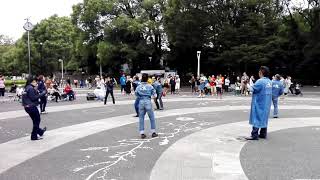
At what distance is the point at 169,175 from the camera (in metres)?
7.20

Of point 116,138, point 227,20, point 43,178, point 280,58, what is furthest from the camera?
point 280,58

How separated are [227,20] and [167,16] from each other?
22.6 ft

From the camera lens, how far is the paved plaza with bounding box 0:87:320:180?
738 cm

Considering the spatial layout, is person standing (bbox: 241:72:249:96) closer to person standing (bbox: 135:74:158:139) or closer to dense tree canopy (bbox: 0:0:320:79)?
dense tree canopy (bbox: 0:0:320:79)

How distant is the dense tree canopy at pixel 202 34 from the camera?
43.6m

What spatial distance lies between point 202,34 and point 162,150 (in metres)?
37.4

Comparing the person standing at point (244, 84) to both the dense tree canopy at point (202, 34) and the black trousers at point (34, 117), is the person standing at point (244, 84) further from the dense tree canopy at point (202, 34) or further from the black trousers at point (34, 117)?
the black trousers at point (34, 117)

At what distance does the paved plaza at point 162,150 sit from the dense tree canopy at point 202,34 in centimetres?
2923

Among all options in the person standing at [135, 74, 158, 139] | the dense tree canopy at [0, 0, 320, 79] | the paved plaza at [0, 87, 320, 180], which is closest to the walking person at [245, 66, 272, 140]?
the paved plaza at [0, 87, 320, 180]

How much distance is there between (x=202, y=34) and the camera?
150 ft

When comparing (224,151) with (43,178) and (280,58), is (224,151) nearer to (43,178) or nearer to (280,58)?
→ (43,178)

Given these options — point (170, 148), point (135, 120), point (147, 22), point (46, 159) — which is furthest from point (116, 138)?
point (147, 22)

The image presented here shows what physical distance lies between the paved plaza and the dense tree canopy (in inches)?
1151

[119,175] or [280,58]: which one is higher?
[280,58]
